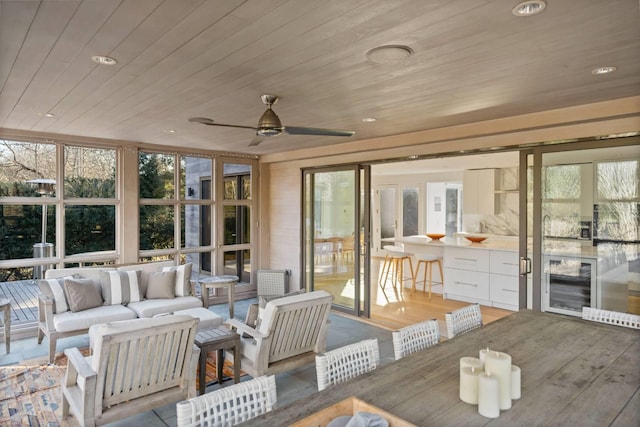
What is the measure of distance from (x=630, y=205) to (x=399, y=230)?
8.16 meters

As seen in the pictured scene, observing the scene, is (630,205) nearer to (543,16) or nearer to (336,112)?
(543,16)

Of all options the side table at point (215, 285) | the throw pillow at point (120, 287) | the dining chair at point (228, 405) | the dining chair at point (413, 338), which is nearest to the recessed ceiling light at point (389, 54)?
the dining chair at point (413, 338)

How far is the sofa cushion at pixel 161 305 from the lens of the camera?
465cm

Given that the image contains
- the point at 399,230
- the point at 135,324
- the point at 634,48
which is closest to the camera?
the point at 634,48

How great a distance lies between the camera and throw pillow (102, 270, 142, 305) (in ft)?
15.8

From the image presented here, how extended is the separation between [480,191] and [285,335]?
6.00 meters

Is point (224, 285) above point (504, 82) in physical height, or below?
below

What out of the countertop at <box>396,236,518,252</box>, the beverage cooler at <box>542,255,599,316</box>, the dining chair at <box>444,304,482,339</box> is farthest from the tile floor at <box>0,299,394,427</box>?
the countertop at <box>396,236,518,252</box>

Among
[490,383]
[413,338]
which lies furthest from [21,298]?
[490,383]

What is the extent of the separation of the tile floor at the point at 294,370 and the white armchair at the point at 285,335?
0.71ft

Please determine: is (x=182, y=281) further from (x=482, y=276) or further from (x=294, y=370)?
(x=482, y=276)

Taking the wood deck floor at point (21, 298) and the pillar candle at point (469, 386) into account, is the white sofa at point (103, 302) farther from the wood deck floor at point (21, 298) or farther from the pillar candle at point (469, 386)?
the pillar candle at point (469, 386)

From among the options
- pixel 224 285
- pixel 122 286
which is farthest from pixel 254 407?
Answer: pixel 224 285

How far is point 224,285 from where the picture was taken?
19.1 feet
